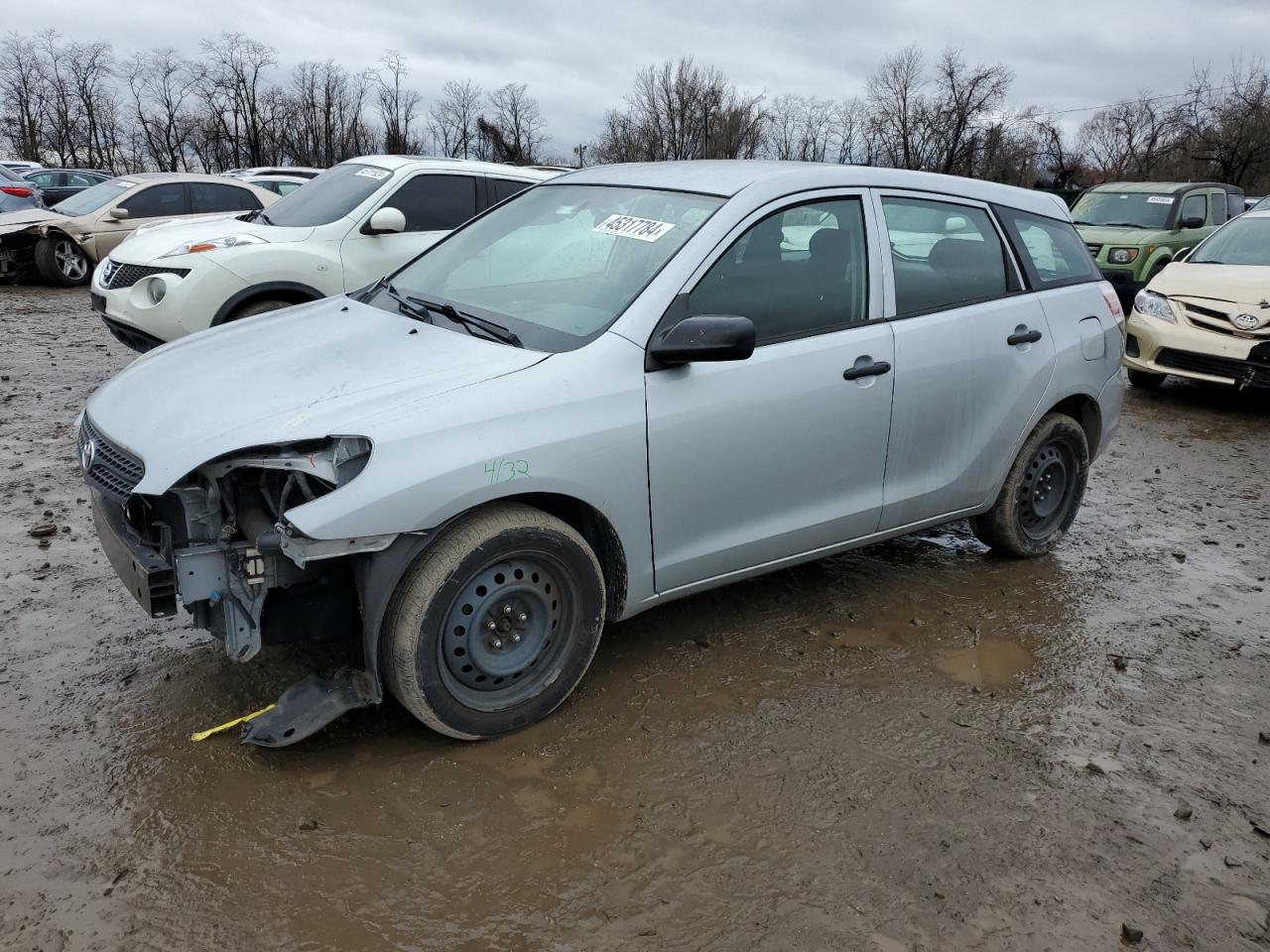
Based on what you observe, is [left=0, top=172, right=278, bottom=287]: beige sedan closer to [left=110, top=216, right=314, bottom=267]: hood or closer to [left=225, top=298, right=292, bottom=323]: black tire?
[left=110, top=216, right=314, bottom=267]: hood

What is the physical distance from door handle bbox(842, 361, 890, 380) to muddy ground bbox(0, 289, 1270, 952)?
1091 millimetres

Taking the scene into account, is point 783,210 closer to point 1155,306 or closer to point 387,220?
point 387,220

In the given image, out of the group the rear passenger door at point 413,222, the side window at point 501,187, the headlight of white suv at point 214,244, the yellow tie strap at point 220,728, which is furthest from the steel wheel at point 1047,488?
the headlight of white suv at point 214,244

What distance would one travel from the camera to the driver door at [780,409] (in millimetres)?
3410

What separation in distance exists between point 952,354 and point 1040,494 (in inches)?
47.6

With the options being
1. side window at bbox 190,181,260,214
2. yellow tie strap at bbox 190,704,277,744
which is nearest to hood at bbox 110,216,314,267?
yellow tie strap at bbox 190,704,277,744

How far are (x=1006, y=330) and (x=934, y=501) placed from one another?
81 cm

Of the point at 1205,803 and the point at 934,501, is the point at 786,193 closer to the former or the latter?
the point at 934,501

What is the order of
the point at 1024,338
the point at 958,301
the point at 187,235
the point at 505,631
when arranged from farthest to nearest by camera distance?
the point at 187,235 < the point at 1024,338 < the point at 958,301 < the point at 505,631

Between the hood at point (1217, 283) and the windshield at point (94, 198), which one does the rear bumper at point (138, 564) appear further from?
the windshield at point (94, 198)

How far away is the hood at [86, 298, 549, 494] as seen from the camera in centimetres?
286

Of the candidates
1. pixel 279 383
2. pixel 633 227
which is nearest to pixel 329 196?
pixel 633 227

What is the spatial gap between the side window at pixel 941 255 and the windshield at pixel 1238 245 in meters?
6.02

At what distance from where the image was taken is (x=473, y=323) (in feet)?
11.5
